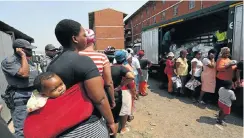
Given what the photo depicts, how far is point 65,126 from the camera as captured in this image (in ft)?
4.23

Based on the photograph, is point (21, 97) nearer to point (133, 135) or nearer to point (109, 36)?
point (133, 135)

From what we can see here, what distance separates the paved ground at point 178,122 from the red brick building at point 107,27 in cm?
2436

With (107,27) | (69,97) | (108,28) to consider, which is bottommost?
(69,97)

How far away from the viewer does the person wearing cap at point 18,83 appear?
8.10 ft

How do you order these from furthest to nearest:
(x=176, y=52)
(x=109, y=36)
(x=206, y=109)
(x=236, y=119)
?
(x=109, y=36) < (x=176, y=52) < (x=206, y=109) < (x=236, y=119)

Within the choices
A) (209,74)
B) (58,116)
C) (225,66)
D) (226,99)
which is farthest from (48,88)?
(209,74)

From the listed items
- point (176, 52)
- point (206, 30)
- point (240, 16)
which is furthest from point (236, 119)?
point (206, 30)

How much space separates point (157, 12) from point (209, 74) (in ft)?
92.2

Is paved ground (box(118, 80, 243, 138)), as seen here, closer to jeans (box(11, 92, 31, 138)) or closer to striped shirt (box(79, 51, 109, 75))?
jeans (box(11, 92, 31, 138))

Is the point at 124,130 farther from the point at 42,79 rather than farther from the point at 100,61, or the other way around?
the point at 42,79

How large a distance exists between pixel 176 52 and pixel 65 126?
7174 millimetres

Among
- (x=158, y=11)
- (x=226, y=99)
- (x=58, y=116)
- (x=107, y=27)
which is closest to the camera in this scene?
(x=58, y=116)

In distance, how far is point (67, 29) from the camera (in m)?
1.42

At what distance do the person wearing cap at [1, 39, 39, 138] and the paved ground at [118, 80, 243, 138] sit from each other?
70.5 inches
